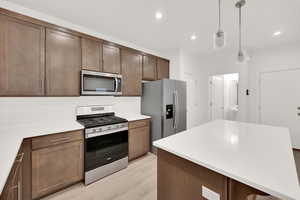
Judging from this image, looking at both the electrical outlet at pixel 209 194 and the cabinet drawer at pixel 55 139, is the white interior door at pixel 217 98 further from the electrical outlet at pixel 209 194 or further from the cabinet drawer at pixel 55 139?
the cabinet drawer at pixel 55 139

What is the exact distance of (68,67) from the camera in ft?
6.79

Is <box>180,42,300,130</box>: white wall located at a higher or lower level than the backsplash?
higher

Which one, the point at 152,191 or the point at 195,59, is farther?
the point at 195,59

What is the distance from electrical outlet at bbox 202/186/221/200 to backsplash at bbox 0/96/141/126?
2289mm

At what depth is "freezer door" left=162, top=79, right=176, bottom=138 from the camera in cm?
284

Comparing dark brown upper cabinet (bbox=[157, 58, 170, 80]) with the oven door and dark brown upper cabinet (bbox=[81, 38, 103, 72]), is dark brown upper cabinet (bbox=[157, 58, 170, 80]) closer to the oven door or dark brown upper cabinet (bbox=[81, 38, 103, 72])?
dark brown upper cabinet (bbox=[81, 38, 103, 72])

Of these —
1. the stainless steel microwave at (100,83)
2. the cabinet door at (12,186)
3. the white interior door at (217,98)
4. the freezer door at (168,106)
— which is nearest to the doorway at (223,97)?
the white interior door at (217,98)

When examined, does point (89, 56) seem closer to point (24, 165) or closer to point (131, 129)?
point (131, 129)

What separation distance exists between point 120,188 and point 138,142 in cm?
91

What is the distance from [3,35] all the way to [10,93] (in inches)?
28.3

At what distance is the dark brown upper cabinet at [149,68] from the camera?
10.3 ft

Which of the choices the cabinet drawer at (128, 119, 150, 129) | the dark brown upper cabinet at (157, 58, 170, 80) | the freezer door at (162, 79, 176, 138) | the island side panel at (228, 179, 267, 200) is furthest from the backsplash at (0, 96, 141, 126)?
the island side panel at (228, 179, 267, 200)

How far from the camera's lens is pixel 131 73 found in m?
2.88

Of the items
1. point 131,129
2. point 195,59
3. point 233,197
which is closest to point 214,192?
point 233,197
